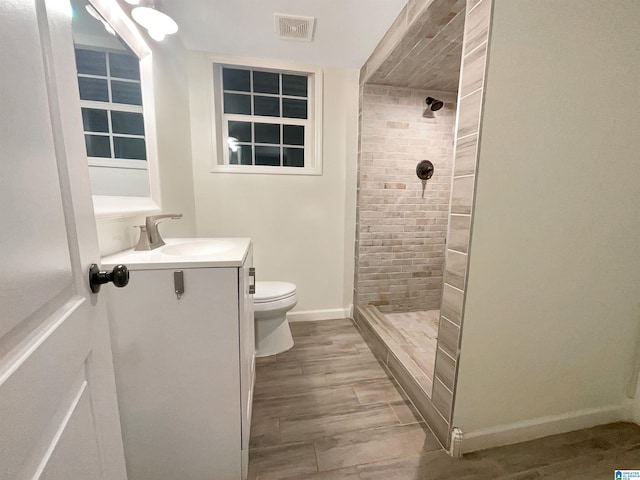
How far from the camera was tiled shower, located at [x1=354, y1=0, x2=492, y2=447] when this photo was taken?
1320mm

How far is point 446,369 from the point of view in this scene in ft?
4.09

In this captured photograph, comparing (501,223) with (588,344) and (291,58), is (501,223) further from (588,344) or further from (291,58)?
(291,58)

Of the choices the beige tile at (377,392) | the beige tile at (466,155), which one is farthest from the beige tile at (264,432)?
the beige tile at (466,155)

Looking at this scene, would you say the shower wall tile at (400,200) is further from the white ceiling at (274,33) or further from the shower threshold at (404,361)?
the white ceiling at (274,33)

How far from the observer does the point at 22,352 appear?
1.24ft

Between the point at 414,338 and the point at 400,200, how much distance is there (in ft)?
3.92

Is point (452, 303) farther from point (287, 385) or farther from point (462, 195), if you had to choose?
point (287, 385)

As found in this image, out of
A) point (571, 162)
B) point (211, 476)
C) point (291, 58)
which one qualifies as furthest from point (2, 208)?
point (291, 58)

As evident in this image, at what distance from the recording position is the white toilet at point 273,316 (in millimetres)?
1887

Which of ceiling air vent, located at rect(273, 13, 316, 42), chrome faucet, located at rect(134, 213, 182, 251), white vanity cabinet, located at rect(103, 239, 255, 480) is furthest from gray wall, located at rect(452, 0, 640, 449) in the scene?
chrome faucet, located at rect(134, 213, 182, 251)

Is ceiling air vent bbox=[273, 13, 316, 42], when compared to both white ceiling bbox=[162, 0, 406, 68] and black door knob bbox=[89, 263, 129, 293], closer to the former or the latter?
white ceiling bbox=[162, 0, 406, 68]

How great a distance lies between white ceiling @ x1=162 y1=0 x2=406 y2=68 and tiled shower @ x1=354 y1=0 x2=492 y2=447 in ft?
0.42

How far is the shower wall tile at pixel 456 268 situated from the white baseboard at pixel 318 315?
1550 millimetres

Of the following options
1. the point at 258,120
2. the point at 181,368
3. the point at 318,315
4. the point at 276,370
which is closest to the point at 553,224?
the point at 181,368
